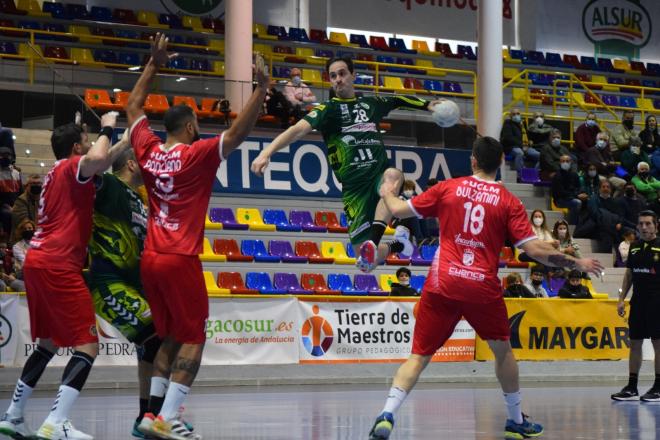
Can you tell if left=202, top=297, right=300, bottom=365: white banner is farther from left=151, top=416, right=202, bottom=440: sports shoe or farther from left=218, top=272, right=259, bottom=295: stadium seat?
left=151, top=416, right=202, bottom=440: sports shoe

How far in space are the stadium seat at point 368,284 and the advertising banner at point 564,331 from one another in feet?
10.0

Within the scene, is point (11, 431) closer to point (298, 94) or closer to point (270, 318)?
point (270, 318)

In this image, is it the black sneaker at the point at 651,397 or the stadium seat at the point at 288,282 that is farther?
the stadium seat at the point at 288,282

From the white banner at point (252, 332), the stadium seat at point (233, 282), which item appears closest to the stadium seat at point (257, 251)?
the stadium seat at point (233, 282)

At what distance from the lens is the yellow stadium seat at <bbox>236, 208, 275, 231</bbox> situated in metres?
21.6

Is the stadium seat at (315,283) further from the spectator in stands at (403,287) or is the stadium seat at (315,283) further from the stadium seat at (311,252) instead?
the spectator in stands at (403,287)

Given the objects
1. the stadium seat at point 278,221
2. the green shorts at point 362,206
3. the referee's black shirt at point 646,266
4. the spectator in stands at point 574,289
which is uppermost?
the stadium seat at point 278,221

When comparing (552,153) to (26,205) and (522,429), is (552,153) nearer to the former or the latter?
(26,205)

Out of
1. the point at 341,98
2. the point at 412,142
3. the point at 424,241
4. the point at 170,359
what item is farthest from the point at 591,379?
the point at 170,359

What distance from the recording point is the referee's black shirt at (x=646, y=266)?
44.5ft

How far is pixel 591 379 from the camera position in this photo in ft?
61.3

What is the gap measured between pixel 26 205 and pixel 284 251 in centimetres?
542

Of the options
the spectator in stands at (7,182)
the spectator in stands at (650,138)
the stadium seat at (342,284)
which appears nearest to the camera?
the spectator in stands at (7,182)

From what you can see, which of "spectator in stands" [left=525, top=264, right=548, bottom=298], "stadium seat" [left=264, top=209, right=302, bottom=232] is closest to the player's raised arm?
"spectator in stands" [left=525, top=264, right=548, bottom=298]
